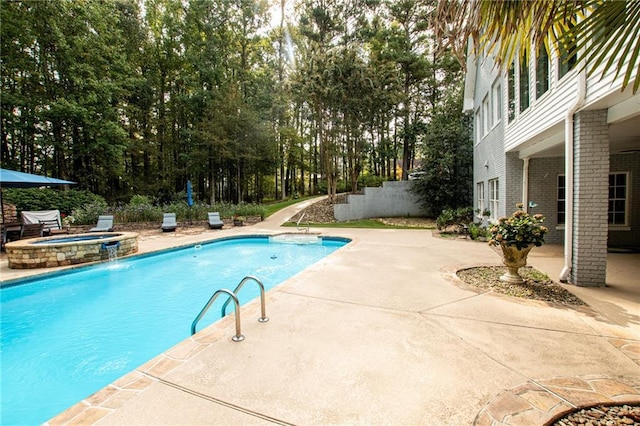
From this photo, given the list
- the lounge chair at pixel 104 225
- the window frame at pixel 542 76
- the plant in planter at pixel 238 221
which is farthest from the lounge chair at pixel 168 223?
the window frame at pixel 542 76

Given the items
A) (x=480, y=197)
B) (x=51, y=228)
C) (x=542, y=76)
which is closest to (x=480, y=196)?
(x=480, y=197)

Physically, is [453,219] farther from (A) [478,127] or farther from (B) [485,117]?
(A) [478,127]

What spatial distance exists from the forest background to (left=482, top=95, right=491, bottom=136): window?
3.13 m

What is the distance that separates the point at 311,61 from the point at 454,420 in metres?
16.0

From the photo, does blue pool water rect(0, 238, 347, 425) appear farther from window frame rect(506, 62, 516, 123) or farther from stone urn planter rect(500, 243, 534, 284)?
window frame rect(506, 62, 516, 123)

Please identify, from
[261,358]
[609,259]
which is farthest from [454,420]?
[609,259]

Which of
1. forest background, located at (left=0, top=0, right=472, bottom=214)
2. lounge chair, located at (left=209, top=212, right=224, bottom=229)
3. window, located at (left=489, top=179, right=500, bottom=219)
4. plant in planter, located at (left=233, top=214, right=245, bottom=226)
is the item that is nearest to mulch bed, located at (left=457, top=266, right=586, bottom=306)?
window, located at (left=489, top=179, right=500, bottom=219)

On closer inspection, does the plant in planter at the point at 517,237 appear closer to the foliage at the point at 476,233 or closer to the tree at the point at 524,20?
the tree at the point at 524,20

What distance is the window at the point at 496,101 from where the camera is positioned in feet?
30.6

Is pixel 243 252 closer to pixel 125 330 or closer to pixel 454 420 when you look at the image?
pixel 125 330

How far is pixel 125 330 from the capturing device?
464 cm

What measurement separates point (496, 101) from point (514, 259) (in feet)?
23.1

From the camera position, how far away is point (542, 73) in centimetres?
607

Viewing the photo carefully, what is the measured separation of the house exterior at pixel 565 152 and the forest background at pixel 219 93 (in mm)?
4995
